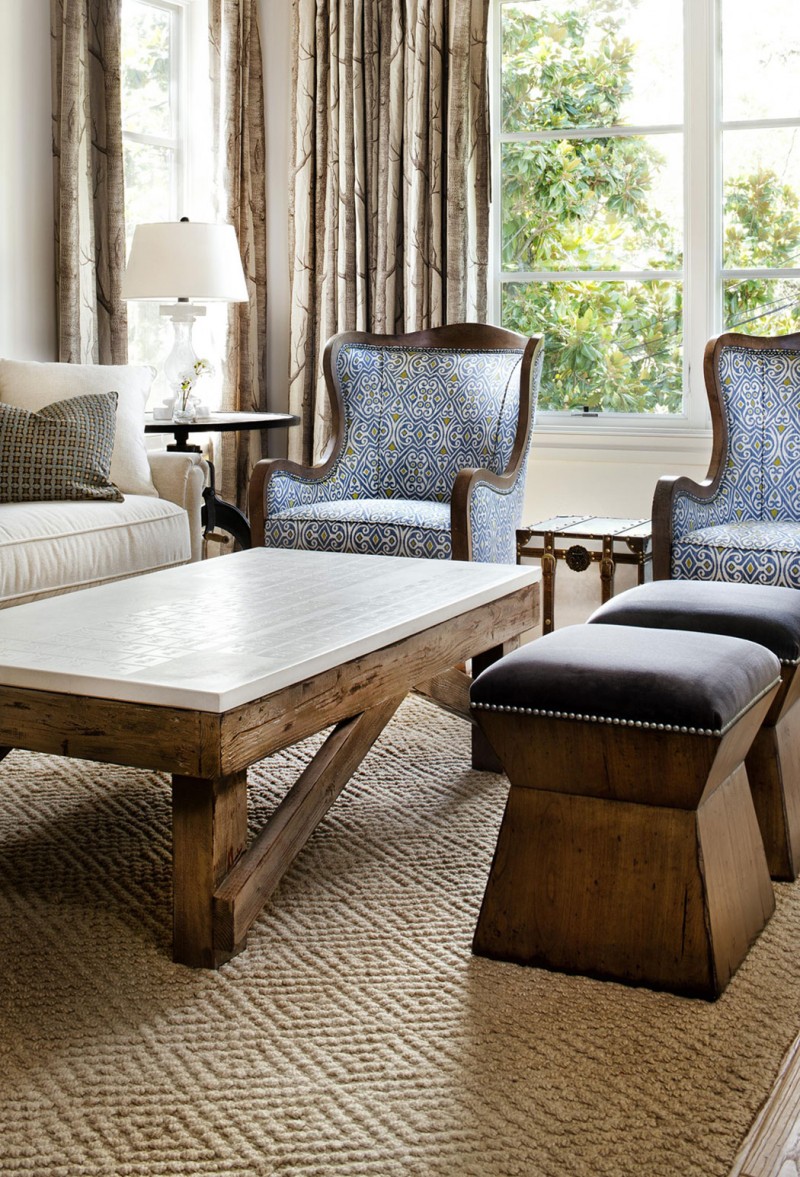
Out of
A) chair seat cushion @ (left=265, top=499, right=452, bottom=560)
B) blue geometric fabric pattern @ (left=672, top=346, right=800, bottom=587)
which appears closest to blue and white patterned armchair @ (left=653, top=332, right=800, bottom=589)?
blue geometric fabric pattern @ (left=672, top=346, right=800, bottom=587)

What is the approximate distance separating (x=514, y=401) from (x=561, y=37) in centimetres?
165

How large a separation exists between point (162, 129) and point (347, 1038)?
4239mm

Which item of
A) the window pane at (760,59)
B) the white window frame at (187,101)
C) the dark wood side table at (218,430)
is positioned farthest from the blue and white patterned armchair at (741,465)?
the white window frame at (187,101)

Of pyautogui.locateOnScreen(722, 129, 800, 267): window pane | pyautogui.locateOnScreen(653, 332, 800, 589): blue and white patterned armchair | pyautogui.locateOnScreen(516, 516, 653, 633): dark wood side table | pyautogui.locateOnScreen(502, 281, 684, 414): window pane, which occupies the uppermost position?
pyautogui.locateOnScreen(722, 129, 800, 267): window pane

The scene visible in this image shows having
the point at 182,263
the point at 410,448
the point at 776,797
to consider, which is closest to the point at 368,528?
the point at 410,448

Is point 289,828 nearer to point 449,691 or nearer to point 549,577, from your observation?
point 449,691

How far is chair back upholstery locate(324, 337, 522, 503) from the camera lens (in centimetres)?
415

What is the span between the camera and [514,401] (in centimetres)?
416

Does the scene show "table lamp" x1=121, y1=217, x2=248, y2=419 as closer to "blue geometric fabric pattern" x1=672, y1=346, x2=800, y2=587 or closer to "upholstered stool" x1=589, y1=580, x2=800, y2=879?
"blue geometric fabric pattern" x1=672, y1=346, x2=800, y2=587

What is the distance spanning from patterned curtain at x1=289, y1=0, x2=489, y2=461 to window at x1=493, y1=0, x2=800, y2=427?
0.83ft

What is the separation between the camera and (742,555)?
3.42 meters

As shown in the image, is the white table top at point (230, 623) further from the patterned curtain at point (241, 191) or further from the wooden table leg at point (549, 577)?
the patterned curtain at point (241, 191)

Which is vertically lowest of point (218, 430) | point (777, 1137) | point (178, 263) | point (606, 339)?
point (777, 1137)

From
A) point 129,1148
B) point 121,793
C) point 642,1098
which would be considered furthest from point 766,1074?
point 121,793
